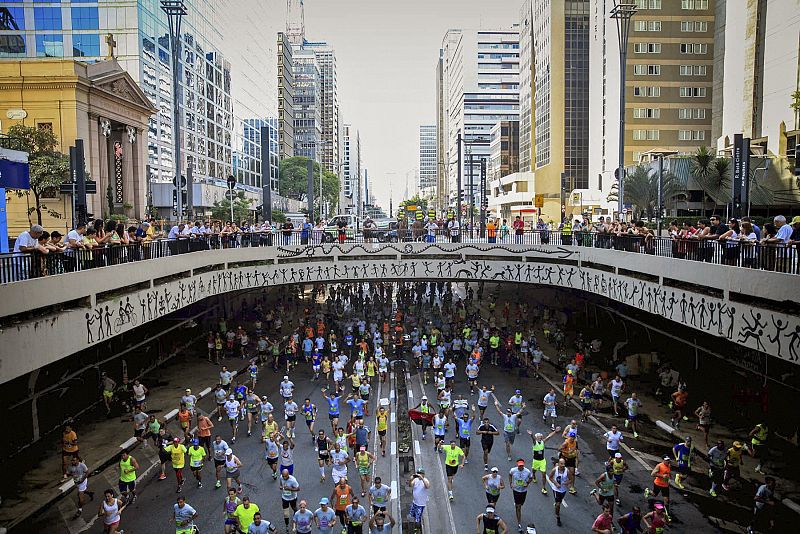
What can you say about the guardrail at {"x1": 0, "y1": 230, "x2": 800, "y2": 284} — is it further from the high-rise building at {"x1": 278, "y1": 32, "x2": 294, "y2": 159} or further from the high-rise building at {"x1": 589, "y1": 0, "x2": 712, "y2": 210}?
the high-rise building at {"x1": 278, "y1": 32, "x2": 294, "y2": 159}

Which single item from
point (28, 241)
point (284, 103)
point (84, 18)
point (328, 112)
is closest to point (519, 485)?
point (28, 241)

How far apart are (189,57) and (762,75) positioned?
179 ft

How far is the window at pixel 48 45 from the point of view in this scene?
177 feet

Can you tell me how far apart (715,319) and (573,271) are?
41.9 ft

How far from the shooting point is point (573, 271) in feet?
101

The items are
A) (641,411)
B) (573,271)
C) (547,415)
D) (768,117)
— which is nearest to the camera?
(547,415)

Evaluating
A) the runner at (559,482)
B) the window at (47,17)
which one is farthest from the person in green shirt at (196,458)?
the window at (47,17)

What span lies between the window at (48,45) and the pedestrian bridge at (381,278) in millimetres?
35699

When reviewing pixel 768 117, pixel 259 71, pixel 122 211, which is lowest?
pixel 122 211

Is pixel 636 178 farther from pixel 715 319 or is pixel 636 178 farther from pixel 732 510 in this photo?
pixel 732 510

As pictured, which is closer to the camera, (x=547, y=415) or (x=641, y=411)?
(x=547, y=415)

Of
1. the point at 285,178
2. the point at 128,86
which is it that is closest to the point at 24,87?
the point at 128,86

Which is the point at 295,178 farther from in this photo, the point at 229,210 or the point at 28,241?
the point at 28,241

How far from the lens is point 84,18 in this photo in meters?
54.7
